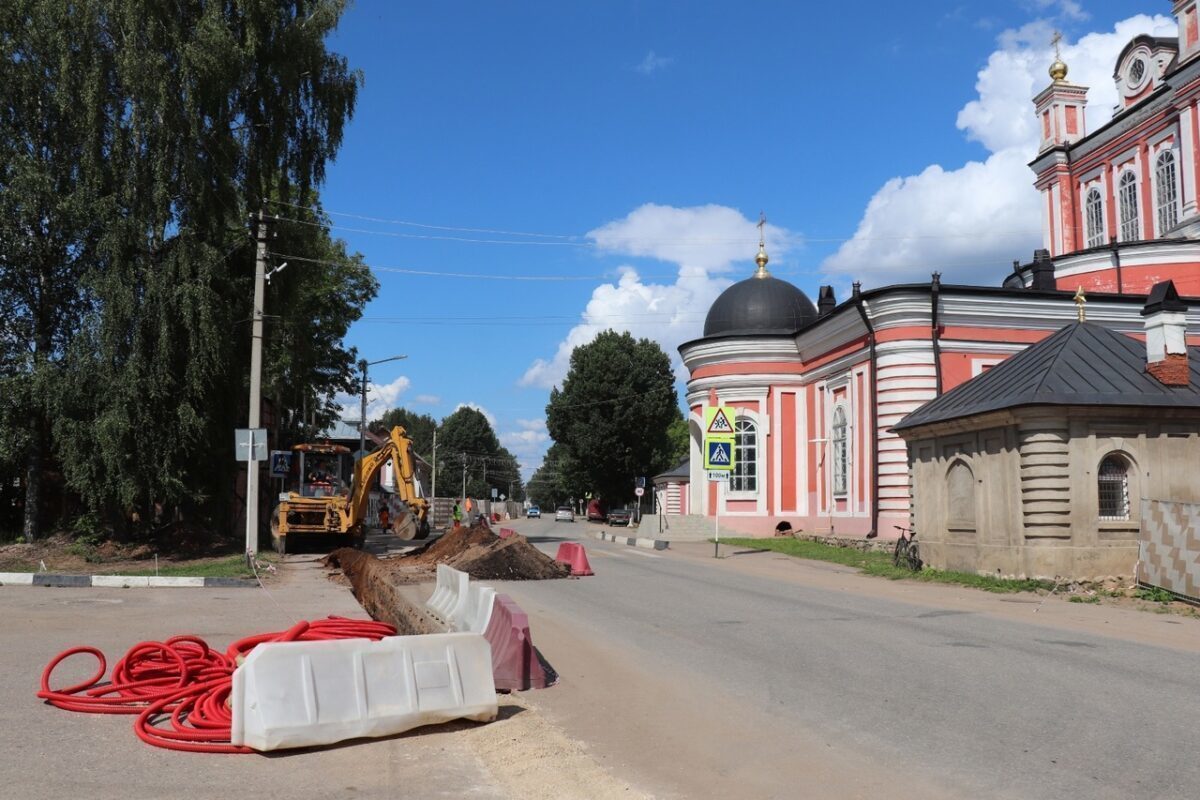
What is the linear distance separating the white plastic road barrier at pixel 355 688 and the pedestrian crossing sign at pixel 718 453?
2128 centimetres

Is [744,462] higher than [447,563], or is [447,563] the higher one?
[744,462]

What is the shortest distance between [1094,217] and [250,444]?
37.0 m

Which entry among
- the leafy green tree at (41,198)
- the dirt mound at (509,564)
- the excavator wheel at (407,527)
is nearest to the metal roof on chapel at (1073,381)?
the dirt mound at (509,564)

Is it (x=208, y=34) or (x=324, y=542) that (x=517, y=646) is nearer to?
(x=208, y=34)

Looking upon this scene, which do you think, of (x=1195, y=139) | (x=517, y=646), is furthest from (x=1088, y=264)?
(x=517, y=646)

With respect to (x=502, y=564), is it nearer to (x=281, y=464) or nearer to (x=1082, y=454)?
(x=1082, y=454)

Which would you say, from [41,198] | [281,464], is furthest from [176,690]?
[281,464]

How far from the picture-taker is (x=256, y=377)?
23.4 meters

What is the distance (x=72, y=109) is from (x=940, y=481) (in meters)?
22.0

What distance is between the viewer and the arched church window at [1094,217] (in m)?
41.4

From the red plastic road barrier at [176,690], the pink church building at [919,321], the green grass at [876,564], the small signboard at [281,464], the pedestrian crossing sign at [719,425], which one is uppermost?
the pink church building at [919,321]

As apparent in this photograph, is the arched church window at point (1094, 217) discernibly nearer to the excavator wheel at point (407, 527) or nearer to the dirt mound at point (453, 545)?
the excavator wheel at point (407, 527)

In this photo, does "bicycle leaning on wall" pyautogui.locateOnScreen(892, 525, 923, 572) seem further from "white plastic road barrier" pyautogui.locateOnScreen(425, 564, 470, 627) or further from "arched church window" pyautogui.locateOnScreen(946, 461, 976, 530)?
"white plastic road barrier" pyautogui.locateOnScreen(425, 564, 470, 627)

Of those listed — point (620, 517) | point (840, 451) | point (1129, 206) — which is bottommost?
point (620, 517)
